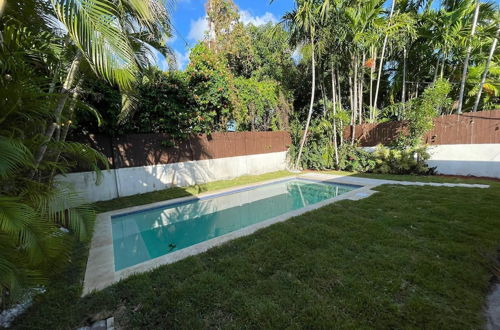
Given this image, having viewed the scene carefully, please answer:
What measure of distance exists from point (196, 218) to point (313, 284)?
12.9 ft

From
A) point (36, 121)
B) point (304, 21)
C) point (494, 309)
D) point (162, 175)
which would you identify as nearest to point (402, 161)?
point (304, 21)

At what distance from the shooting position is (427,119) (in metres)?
7.87

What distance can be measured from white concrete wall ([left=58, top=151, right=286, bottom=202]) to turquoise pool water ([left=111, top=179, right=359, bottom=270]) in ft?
5.13

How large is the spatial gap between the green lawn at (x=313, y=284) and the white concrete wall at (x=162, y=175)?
11.7 feet

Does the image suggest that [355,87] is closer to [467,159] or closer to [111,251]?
[467,159]

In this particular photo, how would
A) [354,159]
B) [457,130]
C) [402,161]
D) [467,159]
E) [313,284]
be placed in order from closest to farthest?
[313,284] < [467,159] < [457,130] < [402,161] < [354,159]

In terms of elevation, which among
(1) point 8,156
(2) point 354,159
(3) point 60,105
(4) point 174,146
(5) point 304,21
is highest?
(5) point 304,21

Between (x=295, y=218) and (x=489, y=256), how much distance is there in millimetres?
2602

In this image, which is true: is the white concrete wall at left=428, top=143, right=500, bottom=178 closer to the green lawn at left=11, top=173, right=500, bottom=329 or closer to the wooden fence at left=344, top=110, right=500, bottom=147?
the wooden fence at left=344, top=110, right=500, bottom=147

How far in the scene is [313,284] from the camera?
89.3 inches

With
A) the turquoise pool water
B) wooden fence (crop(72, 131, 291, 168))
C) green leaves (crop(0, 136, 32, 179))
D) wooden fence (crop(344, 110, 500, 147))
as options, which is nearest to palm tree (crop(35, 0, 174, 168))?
green leaves (crop(0, 136, 32, 179))

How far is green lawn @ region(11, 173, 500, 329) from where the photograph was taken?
1.87 m

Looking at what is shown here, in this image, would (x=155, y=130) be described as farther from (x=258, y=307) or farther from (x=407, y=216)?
(x=407, y=216)

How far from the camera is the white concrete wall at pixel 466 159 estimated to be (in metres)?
7.04
